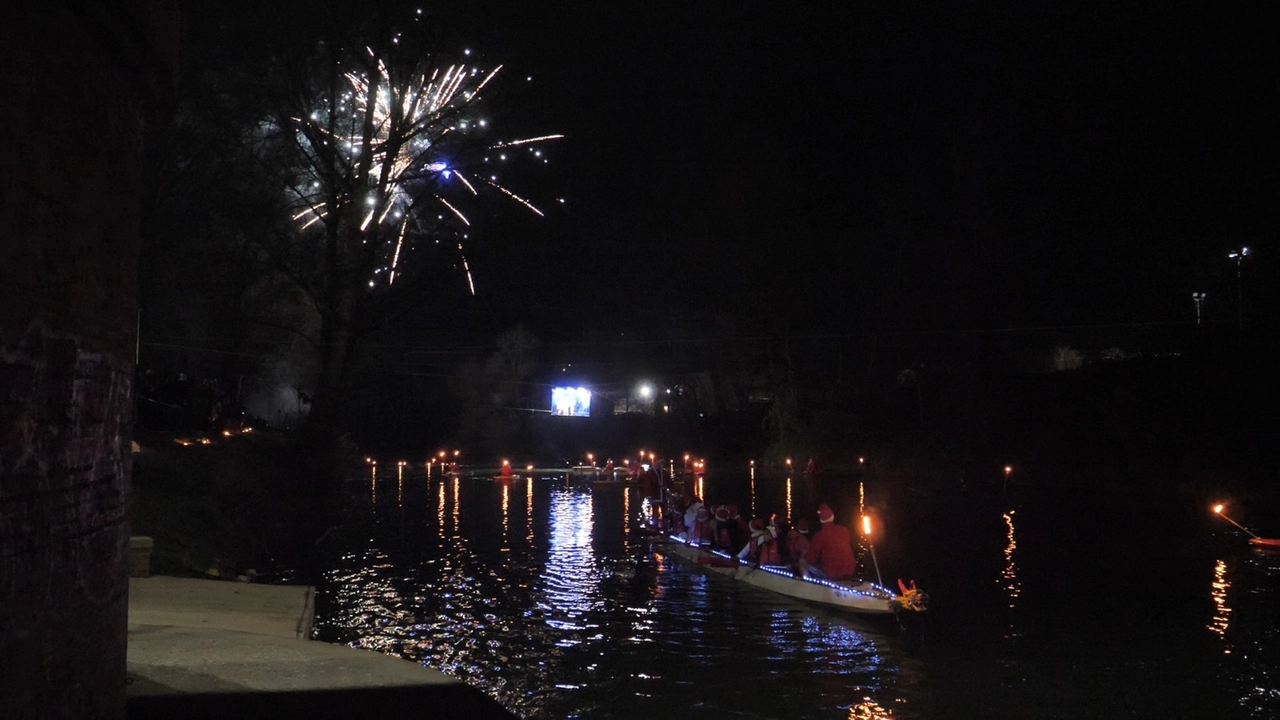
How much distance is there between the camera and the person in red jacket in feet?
62.9

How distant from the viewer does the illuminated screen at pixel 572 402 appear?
83000mm

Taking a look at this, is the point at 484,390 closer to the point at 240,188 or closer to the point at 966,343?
the point at 966,343

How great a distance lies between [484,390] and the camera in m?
81.9

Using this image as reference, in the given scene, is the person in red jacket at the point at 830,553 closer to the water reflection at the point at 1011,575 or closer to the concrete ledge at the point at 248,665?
the water reflection at the point at 1011,575

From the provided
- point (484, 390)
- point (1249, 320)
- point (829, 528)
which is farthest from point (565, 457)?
point (829, 528)

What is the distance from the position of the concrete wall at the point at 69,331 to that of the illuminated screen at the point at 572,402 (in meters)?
76.4

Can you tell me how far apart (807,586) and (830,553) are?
0.76 metres

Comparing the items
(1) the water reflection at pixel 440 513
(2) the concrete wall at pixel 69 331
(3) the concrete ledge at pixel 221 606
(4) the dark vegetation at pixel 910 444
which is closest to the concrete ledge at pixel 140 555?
(3) the concrete ledge at pixel 221 606

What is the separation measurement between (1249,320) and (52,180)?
4903 cm

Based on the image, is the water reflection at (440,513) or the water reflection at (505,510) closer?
the water reflection at (505,510)

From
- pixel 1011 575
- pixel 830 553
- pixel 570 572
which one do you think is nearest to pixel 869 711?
pixel 830 553

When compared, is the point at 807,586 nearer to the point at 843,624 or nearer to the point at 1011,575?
the point at 843,624

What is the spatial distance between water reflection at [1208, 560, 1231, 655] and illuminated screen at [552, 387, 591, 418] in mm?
61132

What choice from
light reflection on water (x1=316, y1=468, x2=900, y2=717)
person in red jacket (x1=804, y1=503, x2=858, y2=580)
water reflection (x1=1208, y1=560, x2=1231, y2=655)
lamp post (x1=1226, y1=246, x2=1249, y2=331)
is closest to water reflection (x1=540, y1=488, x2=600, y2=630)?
light reflection on water (x1=316, y1=468, x2=900, y2=717)
